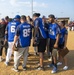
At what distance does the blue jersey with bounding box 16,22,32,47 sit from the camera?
25.3ft

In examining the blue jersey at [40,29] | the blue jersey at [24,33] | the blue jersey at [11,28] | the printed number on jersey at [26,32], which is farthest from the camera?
the blue jersey at [11,28]

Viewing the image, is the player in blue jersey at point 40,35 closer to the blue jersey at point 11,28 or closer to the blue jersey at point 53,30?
the blue jersey at point 53,30

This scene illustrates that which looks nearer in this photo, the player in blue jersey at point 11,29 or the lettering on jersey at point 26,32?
the lettering on jersey at point 26,32

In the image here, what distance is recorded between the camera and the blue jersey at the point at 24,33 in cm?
772

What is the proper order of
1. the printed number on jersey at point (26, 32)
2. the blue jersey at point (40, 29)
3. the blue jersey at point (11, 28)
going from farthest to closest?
the blue jersey at point (11, 28) < the blue jersey at point (40, 29) < the printed number on jersey at point (26, 32)

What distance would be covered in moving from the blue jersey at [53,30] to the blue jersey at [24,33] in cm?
83

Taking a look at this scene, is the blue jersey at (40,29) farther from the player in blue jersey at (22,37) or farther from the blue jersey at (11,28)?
the blue jersey at (11,28)

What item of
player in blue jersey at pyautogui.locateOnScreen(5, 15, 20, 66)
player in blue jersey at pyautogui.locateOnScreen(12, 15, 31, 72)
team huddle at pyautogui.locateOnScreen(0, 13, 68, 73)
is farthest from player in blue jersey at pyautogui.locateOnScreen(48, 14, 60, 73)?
player in blue jersey at pyautogui.locateOnScreen(5, 15, 20, 66)

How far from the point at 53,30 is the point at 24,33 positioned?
113cm

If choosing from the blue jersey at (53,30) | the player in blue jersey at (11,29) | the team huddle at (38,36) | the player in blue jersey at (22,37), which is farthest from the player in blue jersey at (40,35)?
the player in blue jersey at (11,29)

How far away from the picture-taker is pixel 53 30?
800 centimetres

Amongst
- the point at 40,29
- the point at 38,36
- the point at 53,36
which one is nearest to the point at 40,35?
the point at 38,36

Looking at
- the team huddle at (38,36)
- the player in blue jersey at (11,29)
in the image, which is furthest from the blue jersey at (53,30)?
the player in blue jersey at (11,29)

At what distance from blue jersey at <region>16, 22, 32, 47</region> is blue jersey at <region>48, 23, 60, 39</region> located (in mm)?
826
